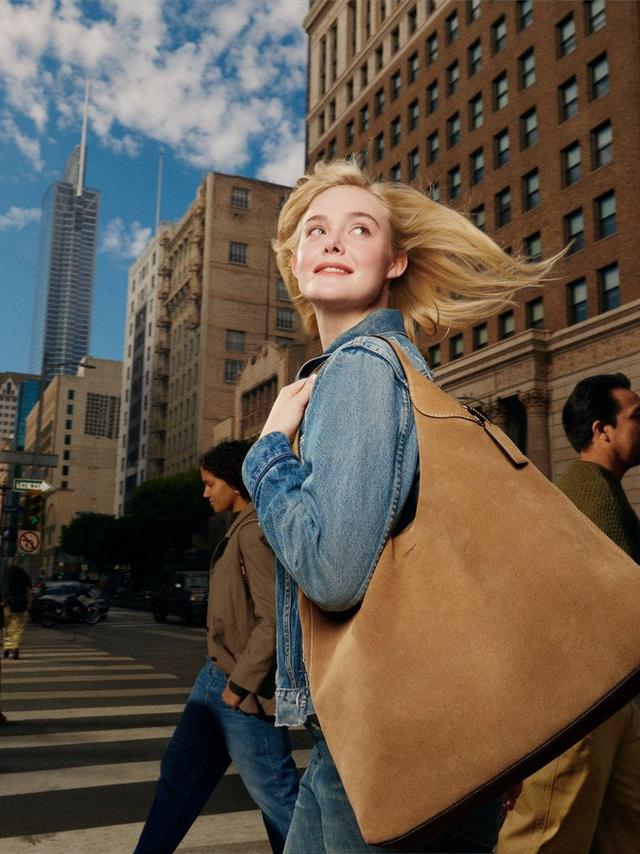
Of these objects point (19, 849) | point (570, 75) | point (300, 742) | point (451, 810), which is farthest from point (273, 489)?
point (570, 75)

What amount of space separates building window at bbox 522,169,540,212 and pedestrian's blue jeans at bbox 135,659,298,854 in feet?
107

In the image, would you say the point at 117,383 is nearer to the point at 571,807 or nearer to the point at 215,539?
the point at 215,539

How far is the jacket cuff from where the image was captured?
1619 millimetres

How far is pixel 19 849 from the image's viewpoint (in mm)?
4227

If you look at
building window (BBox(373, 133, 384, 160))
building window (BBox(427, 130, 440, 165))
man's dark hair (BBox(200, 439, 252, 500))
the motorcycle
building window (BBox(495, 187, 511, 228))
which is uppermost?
building window (BBox(373, 133, 384, 160))

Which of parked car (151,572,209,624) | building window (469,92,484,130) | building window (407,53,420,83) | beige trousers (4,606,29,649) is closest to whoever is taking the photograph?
beige trousers (4,606,29,649)

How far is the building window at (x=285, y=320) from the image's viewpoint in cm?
7338

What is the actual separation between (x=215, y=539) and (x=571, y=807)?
50698mm

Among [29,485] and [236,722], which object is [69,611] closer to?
[29,485]

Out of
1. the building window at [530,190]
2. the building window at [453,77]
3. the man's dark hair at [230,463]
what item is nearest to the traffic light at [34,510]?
the man's dark hair at [230,463]

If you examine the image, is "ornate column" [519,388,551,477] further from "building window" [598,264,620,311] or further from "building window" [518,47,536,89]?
"building window" [518,47,536,89]

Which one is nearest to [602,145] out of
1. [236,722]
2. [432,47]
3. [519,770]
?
[432,47]

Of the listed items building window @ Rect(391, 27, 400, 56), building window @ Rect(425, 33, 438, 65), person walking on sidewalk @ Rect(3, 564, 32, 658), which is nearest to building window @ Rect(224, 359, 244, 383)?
building window @ Rect(391, 27, 400, 56)

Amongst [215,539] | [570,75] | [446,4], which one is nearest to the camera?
[570,75]
